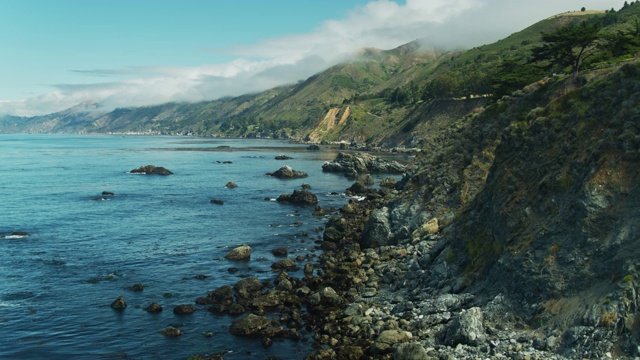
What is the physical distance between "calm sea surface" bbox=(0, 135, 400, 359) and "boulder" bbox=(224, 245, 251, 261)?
1004 mm

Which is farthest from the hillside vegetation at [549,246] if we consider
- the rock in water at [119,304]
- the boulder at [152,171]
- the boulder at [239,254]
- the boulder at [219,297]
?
the boulder at [152,171]

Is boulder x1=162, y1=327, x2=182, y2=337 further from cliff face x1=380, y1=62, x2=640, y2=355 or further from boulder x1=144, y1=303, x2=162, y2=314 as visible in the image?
cliff face x1=380, y1=62, x2=640, y2=355

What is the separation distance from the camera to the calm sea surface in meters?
34.5

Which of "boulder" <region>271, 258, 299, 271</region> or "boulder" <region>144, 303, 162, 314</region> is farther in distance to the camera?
"boulder" <region>271, 258, 299, 271</region>

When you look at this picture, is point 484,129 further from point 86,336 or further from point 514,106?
point 86,336

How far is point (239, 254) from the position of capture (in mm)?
55094

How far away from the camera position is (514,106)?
5575 cm

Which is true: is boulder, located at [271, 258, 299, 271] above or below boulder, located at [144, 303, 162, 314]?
above

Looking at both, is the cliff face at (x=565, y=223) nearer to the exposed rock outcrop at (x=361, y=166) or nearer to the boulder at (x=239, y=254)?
the boulder at (x=239, y=254)

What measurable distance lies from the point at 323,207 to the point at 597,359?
210 ft

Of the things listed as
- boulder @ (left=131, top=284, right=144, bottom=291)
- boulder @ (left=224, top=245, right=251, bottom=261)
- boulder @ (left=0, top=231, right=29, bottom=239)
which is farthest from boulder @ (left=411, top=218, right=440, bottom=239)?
boulder @ (left=0, top=231, right=29, bottom=239)

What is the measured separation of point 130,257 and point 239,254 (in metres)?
13.2

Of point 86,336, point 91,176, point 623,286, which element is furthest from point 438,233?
point 91,176

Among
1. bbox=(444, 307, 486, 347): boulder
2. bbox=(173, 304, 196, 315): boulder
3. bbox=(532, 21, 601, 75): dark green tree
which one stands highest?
bbox=(532, 21, 601, 75): dark green tree
